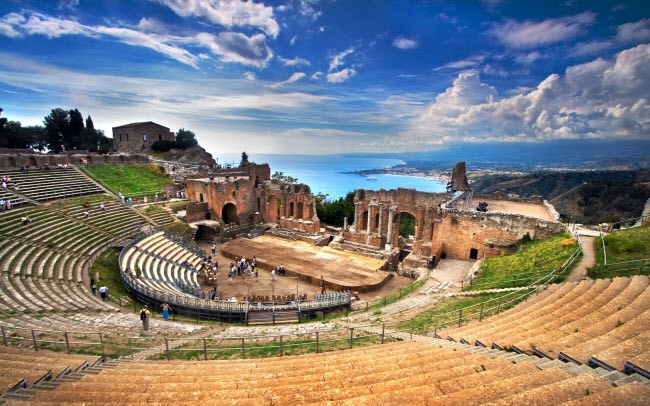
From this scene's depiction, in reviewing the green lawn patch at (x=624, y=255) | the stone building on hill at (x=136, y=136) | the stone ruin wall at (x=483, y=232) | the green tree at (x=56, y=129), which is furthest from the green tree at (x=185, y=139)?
the green lawn patch at (x=624, y=255)

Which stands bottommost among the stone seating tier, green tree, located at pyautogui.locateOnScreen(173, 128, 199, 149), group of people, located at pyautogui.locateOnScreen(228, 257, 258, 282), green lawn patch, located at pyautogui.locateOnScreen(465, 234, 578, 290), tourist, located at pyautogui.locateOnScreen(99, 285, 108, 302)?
group of people, located at pyautogui.locateOnScreen(228, 257, 258, 282)

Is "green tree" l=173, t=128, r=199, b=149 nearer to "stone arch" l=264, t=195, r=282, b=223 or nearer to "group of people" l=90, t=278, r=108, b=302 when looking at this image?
"stone arch" l=264, t=195, r=282, b=223

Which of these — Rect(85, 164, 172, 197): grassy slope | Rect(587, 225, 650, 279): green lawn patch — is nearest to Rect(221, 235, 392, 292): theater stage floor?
Rect(587, 225, 650, 279): green lawn patch

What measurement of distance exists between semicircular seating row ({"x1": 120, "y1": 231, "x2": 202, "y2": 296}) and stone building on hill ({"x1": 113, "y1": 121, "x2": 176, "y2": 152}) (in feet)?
130

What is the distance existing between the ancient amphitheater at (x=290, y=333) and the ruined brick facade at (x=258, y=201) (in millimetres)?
7631

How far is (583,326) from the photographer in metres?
8.46

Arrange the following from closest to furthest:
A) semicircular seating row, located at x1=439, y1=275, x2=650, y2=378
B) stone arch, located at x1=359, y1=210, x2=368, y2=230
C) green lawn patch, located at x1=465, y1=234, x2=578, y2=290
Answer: semicircular seating row, located at x1=439, y1=275, x2=650, y2=378 → green lawn patch, located at x1=465, y1=234, x2=578, y2=290 → stone arch, located at x1=359, y1=210, x2=368, y2=230

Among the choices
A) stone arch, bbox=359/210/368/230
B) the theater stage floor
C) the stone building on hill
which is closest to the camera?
the theater stage floor

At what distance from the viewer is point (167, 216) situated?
97.8 feet

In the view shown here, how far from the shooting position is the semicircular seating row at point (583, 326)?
6.54m

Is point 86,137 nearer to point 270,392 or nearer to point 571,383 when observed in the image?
point 270,392

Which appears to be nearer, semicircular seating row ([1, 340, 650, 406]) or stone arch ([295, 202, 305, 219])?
semicircular seating row ([1, 340, 650, 406])

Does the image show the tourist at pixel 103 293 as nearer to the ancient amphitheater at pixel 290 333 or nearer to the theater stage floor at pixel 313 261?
the ancient amphitheater at pixel 290 333

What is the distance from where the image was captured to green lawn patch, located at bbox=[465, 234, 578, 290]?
51.8 ft
